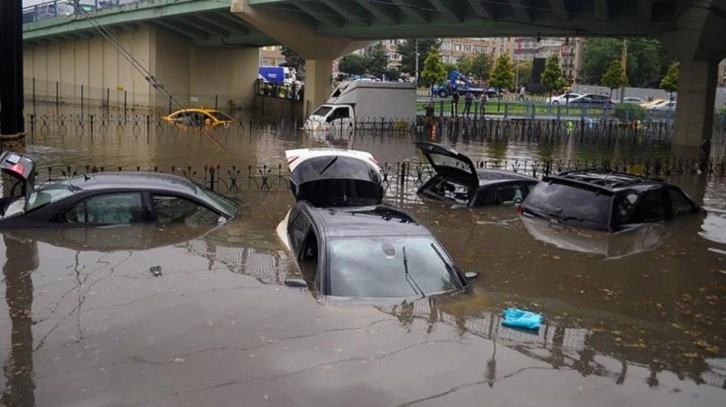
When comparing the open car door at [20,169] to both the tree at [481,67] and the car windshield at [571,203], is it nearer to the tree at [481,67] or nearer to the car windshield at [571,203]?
the car windshield at [571,203]

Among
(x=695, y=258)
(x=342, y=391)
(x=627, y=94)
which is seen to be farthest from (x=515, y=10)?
(x=627, y=94)

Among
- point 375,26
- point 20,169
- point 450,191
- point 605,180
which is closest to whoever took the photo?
point 20,169

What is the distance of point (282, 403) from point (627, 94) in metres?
85.6

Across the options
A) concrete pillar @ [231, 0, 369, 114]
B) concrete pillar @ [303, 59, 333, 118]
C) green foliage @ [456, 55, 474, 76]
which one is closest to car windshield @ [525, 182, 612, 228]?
concrete pillar @ [231, 0, 369, 114]

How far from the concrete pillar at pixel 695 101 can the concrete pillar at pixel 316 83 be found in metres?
22.5

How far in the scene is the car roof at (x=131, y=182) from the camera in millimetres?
10258

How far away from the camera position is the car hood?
1359 cm

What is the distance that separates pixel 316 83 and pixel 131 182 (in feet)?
129

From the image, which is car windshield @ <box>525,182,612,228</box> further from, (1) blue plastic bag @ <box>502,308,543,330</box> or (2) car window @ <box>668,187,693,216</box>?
(1) blue plastic bag @ <box>502,308,543,330</box>

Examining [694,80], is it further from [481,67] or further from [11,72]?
[481,67]

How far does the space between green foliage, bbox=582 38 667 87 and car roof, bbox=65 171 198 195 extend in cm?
8869

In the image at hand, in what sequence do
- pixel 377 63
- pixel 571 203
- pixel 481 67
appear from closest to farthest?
pixel 571 203 < pixel 377 63 < pixel 481 67

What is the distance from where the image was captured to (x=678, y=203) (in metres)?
13.7

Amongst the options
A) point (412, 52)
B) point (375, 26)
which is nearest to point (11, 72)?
point (375, 26)
